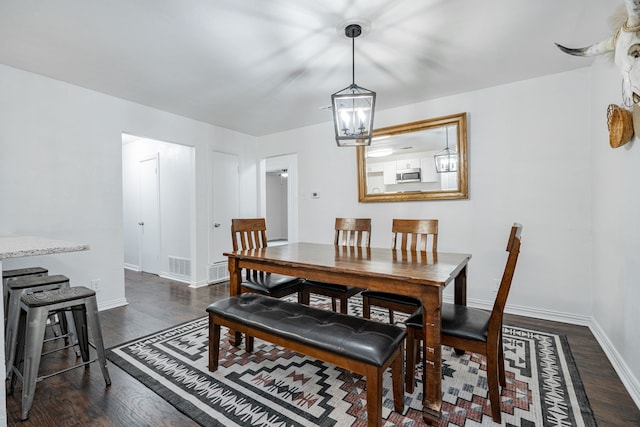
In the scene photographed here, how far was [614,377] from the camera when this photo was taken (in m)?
1.95

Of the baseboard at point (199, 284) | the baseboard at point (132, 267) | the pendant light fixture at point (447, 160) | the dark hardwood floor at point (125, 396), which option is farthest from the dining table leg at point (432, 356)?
the baseboard at point (132, 267)

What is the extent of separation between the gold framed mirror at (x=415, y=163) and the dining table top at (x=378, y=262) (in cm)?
143

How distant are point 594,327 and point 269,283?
114 inches

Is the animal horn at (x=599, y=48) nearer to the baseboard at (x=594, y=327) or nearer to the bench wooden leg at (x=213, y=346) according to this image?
the baseboard at (x=594, y=327)

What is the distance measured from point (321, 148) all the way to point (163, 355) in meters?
3.28

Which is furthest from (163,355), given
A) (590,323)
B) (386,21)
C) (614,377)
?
(590,323)

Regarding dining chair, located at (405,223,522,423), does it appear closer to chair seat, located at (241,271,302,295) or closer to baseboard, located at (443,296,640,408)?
baseboard, located at (443,296,640,408)

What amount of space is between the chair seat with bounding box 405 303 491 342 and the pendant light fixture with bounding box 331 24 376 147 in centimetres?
125

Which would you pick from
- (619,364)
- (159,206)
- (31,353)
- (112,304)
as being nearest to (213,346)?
(31,353)

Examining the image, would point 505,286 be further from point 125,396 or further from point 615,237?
point 125,396

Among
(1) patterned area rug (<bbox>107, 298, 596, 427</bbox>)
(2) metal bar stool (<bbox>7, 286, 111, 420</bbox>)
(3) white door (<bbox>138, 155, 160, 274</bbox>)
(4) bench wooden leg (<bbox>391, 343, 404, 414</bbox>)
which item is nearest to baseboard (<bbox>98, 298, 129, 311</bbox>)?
(1) patterned area rug (<bbox>107, 298, 596, 427</bbox>)

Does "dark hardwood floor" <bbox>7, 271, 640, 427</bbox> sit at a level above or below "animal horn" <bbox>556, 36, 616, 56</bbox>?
below

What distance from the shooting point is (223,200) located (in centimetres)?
481

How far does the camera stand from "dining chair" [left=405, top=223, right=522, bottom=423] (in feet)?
4.87
